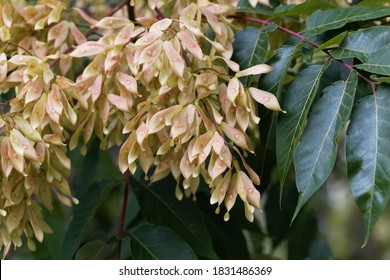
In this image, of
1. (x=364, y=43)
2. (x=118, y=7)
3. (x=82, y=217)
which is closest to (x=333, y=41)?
(x=364, y=43)

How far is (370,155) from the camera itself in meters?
1.00

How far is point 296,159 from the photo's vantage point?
104 centimetres

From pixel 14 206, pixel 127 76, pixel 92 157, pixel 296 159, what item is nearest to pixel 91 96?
pixel 127 76

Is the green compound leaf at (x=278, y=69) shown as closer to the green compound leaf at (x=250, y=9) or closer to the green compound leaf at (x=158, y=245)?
the green compound leaf at (x=250, y=9)

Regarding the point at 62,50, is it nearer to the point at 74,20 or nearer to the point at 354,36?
the point at 74,20

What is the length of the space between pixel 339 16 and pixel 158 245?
58 cm

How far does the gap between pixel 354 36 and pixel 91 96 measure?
0.47 meters

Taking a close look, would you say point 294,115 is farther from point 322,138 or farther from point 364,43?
point 364,43

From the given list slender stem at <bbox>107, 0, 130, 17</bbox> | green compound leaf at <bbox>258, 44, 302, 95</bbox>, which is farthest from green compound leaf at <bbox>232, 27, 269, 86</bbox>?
slender stem at <bbox>107, 0, 130, 17</bbox>

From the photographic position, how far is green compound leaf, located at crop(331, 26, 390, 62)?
112 cm

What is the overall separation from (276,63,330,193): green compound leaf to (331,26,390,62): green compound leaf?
52 mm

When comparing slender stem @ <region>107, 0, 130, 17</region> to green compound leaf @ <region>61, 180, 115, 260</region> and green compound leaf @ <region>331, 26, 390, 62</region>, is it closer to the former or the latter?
green compound leaf @ <region>61, 180, 115, 260</region>

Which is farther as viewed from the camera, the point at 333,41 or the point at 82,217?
the point at 82,217

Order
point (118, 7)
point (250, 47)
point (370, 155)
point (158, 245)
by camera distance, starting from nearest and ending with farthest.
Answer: point (370, 155) → point (250, 47) → point (158, 245) → point (118, 7)
